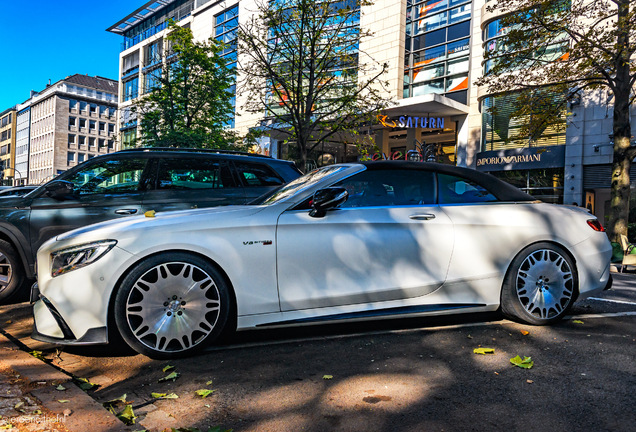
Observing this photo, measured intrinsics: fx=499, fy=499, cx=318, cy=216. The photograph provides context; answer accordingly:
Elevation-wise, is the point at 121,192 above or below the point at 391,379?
above

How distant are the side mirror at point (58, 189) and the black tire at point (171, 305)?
2.84m

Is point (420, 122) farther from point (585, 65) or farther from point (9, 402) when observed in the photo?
point (9, 402)

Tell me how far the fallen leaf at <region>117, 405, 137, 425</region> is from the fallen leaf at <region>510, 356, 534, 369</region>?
231 cm

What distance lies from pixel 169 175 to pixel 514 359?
4.36 metres

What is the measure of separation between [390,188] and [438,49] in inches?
1003

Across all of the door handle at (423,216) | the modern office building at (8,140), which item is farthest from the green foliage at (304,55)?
the modern office building at (8,140)

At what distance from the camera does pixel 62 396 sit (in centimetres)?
262

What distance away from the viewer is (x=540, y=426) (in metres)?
2.32

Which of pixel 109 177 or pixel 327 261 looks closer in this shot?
pixel 327 261

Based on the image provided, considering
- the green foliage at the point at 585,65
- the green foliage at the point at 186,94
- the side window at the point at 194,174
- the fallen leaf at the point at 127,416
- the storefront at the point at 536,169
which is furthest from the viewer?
the storefront at the point at 536,169

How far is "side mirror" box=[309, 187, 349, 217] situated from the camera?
143 inches

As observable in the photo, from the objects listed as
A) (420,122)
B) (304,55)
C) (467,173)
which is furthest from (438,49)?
(467,173)

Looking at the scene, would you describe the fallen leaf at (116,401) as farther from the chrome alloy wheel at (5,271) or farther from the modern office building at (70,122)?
the modern office building at (70,122)

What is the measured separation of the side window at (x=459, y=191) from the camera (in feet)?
13.7
